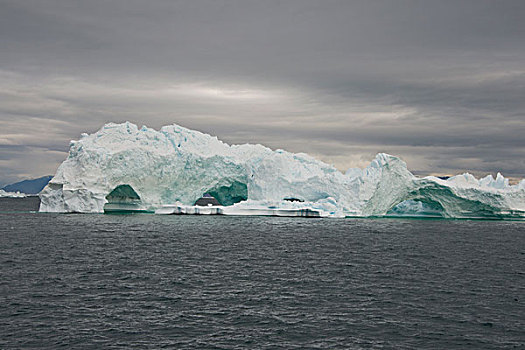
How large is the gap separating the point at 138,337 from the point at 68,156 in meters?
43.7

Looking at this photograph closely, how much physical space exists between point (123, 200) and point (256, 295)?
45666 mm

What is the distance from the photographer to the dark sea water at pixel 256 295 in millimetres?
13789

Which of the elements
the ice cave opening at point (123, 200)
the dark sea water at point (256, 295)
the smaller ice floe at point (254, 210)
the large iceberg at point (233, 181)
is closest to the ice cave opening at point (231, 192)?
the large iceberg at point (233, 181)

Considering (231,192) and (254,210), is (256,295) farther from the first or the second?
(231,192)

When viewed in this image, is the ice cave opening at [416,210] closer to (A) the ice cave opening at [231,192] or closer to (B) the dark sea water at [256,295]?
(A) the ice cave opening at [231,192]

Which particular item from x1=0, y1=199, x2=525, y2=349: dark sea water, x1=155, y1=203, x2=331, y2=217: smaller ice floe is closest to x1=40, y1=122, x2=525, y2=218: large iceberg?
x1=155, y1=203, x2=331, y2=217: smaller ice floe

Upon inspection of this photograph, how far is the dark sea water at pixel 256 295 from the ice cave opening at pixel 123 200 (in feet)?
78.2

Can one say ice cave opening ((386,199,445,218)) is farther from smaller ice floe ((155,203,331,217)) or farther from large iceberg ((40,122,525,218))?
smaller ice floe ((155,203,331,217))

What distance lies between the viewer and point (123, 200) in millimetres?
61000

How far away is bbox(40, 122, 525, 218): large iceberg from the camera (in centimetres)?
5147

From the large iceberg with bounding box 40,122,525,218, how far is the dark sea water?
17.2 meters

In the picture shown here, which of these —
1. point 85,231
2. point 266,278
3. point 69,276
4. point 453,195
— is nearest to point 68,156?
point 85,231

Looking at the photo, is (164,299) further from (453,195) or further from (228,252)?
(453,195)

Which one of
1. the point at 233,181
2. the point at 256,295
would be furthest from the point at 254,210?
the point at 256,295
